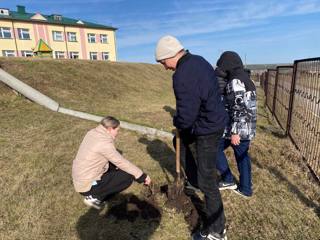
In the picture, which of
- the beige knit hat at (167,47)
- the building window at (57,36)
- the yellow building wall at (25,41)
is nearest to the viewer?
the beige knit hat at (167,47)

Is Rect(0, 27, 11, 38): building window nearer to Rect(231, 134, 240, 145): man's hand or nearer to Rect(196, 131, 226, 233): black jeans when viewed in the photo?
Rect(231, 134, 240, 145): man's hand

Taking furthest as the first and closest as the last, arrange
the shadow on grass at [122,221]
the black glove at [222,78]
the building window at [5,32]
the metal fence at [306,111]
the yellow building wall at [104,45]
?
1. the yellow building wall at [104,45]
2. the building window at [5,32]
3. the metal fence at [306,111]
4. the black glove at [222,78]
5. the shadow on grass at [122,221]

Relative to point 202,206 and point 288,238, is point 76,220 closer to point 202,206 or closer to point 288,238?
point 202,206

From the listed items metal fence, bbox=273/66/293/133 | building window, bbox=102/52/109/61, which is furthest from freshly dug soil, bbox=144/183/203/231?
building window, bbox=102/52/109/61

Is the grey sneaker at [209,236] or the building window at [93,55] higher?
the building window at [93,55]

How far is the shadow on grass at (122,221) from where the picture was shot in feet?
10.1

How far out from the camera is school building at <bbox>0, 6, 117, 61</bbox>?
34969 mm

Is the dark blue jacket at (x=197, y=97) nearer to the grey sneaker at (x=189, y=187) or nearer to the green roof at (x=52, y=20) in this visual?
the grey sneaker at (x=189, y=187)

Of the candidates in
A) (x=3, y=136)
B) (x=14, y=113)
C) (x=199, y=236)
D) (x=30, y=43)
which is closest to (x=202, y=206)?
(x=199, y=236)

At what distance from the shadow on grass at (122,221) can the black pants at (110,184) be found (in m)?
0.17

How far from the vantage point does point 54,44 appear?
1531 inches

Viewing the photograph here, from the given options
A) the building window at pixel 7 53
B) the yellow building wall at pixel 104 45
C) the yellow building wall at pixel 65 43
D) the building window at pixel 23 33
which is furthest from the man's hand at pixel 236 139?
the yellow building wall at pixel 104 45

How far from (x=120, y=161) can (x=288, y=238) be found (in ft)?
6.70

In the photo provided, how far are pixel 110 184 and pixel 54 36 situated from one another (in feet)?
132
